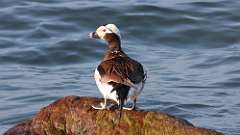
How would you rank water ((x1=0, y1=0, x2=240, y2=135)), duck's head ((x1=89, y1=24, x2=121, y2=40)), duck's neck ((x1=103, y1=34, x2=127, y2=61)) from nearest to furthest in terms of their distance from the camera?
duck's neck ((x1=103, y1=34, x2=127, y2=61)), duck's head ((x1=89, y1=24, x2=121, y2=40)), water ((x1=0, y1=0, x2=240, y2=135))

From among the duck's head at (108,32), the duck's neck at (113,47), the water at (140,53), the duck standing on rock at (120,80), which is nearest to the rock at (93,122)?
the duck standing on rock at (120,80)

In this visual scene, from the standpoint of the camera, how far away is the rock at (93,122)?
711 centimetres

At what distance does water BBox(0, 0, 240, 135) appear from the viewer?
1146 centimetres

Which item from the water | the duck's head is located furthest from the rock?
the water

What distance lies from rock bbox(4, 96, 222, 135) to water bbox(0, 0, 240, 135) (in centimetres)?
266

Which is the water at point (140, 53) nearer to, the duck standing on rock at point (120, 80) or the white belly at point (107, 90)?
the duck standing on rock at point (120, 80)

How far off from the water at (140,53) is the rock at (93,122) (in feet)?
8.74

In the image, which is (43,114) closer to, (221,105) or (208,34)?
(221,105)

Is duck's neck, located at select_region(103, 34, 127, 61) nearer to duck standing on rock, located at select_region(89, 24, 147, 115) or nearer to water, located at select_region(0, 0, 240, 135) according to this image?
duck standing on rock, located at select_region(89, 24, 147, 115)

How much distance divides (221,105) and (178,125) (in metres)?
4.42

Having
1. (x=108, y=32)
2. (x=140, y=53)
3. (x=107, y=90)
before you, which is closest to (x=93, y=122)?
(x=107, y=90)

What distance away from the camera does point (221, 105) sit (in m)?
11.4

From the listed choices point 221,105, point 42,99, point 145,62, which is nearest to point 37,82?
point 42,99

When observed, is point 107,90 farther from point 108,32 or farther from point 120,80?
point 108,32
